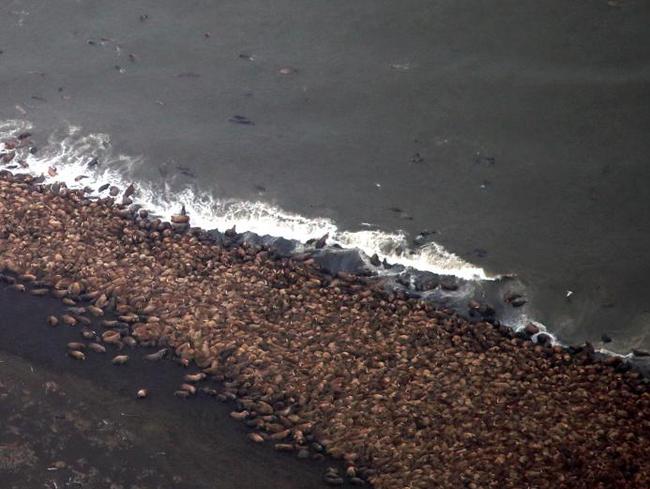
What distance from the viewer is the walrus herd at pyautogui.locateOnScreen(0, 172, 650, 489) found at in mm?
16641

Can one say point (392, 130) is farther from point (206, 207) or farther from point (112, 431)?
point (112, 431)

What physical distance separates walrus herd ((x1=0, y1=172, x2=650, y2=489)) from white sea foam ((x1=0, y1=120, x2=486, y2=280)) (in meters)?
0.90

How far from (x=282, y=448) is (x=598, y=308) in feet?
23.7

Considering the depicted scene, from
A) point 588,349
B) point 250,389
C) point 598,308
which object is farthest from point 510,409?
point 250,389

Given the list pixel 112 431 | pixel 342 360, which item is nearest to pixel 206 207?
pixel 342 360

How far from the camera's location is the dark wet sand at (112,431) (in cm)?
1725

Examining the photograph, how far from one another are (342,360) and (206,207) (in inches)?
240

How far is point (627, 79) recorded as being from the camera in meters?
23.2

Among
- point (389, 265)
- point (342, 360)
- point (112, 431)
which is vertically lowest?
point (112, 431)

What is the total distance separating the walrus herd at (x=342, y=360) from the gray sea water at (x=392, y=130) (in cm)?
161

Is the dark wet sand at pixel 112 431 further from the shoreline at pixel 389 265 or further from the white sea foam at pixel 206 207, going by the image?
the white sea foam at pixel 206 207

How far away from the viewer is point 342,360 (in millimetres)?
18250

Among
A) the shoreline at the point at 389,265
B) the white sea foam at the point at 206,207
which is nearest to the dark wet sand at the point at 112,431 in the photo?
the shoreline at the point at 389,265

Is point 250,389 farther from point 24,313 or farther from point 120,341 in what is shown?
point 24,313
